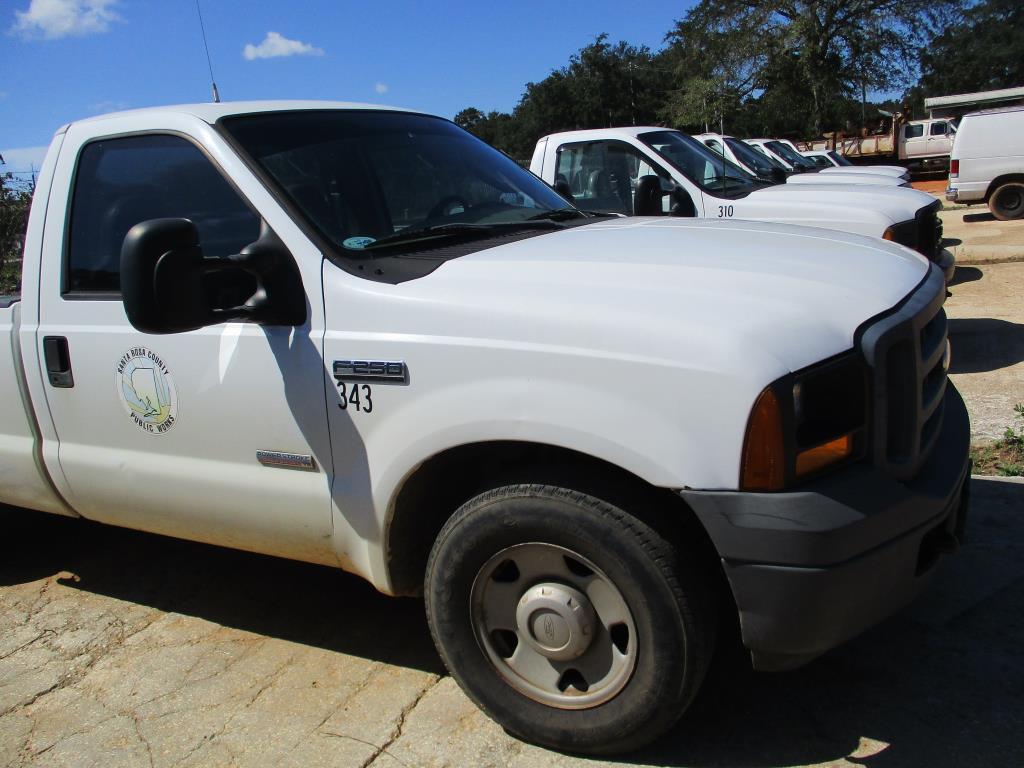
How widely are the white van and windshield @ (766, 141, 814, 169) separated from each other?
8.91 ft

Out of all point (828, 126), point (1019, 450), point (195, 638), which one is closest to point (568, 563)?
point (195, 638)

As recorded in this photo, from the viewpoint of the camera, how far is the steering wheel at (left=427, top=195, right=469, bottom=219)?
333cm

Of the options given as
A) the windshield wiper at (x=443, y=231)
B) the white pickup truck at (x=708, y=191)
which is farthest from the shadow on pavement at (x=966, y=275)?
the windshield wiper at (x=443, y=231)

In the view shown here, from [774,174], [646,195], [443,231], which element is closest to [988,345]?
[774,174]

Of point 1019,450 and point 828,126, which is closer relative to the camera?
point 1019,450

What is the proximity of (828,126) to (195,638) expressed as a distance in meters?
37.0

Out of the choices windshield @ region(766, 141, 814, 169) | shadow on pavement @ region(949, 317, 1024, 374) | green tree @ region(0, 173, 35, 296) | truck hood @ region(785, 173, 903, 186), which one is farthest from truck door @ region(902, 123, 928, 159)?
green tree @ region(0, 173, 35, 296)

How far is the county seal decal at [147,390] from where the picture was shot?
308 cm

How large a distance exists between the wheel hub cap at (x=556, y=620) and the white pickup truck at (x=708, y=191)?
4.78 m

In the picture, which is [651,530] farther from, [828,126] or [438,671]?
[828,126]

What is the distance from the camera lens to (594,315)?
2363 millimetres

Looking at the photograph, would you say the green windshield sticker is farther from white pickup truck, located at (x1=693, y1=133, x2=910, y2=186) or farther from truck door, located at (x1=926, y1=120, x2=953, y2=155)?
truck door, located at (x1=926, y1=120, x2=953, y2=155)

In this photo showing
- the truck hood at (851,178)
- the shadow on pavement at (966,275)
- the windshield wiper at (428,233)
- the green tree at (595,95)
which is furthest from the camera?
the green tree at (595,95)

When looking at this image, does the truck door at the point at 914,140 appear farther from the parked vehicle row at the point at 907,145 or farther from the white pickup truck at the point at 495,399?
the white pickup truck at the point at 495,399
